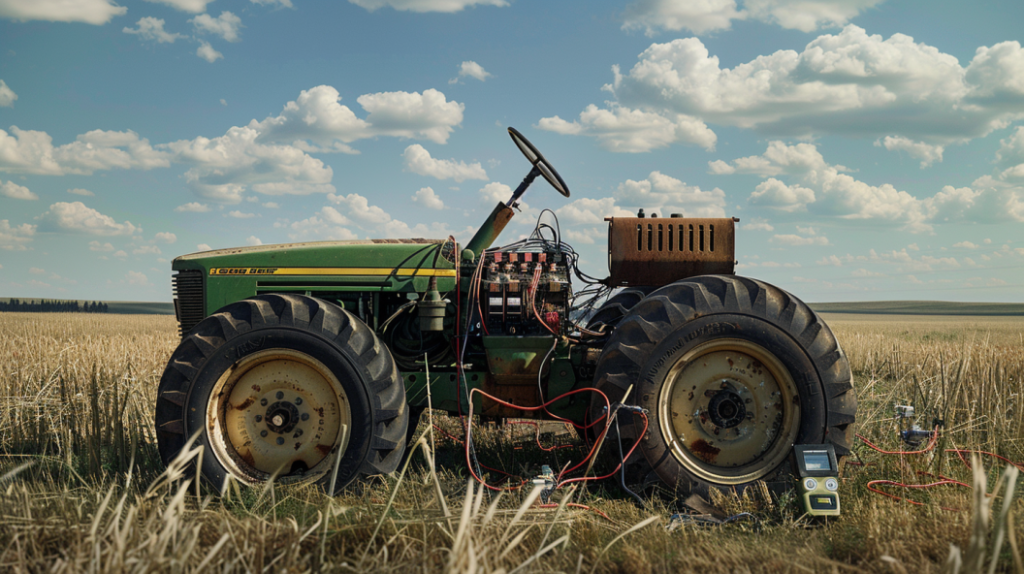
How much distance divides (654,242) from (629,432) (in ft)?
5.59

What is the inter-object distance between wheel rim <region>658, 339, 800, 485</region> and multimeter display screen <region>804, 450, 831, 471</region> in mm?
252

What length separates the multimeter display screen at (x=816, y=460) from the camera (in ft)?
13.1

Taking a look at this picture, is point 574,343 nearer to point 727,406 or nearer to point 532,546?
point 727,406

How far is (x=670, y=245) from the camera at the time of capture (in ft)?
17.2

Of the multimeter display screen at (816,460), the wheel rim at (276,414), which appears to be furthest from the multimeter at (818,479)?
the wheel rim at (276,414)

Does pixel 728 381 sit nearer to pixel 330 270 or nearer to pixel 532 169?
pixel 532 169

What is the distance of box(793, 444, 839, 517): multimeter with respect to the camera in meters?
3.88

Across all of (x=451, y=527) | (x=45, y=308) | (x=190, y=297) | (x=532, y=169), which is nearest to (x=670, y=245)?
(x=532, y=169)

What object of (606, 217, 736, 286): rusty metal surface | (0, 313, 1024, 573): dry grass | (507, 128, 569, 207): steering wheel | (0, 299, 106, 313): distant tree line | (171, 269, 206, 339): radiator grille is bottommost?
(0, 299, 106, 313): distant tree line

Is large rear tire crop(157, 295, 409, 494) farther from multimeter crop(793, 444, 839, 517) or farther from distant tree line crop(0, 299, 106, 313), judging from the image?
distant tree line crop(0, 299, 106, 313)

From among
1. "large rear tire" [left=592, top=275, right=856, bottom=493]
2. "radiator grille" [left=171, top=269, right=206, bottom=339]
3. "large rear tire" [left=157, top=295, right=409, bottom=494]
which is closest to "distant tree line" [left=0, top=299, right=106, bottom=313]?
"radiator grille" [left=171, top=269, right=206, bottom=339]

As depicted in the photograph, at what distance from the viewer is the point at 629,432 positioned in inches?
166

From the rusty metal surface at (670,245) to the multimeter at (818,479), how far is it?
1.67 meters

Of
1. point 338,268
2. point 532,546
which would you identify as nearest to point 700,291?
point 532,546
